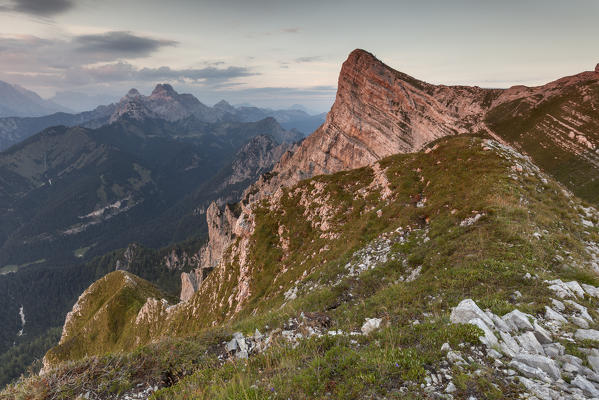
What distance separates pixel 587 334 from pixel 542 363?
2.99 meters

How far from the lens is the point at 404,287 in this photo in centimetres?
1392

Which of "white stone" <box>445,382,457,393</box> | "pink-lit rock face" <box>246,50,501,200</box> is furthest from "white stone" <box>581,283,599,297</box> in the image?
"pink-lit rock face" <box>246,50,501,200</box>

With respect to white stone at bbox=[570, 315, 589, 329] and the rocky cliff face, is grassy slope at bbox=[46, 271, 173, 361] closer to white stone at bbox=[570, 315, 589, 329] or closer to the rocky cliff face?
the rocky cliff face

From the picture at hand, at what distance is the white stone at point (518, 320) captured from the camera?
8.15m

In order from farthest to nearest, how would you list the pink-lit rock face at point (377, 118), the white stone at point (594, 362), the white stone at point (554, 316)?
the pink-lit rock face at point (377, 118), the white stone at point (554, 316), the white stone at point (594, 362)

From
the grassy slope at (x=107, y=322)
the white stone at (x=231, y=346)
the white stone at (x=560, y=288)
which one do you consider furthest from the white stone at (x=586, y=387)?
the grassy slope at (x=107, y=322)

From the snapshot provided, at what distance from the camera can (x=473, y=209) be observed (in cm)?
1914

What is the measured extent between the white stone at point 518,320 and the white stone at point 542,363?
5.22ft

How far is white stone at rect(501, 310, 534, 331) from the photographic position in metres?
8.15

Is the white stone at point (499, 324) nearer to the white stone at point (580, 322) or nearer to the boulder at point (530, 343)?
the boulder at point (530, 343)

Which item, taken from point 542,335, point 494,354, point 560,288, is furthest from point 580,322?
point 494,354

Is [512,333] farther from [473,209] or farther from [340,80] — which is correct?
[340,80]

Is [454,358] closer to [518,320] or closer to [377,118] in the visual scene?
[518,320]

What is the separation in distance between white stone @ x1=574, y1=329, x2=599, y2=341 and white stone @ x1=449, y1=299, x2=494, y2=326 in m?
2.47
